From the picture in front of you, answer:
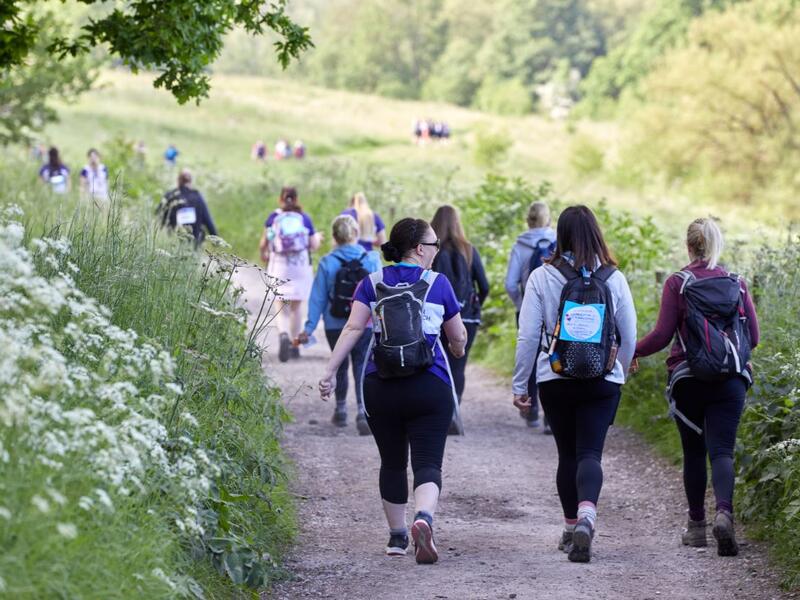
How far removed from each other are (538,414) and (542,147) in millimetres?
60080

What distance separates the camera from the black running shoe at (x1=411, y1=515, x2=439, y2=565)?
6.61 metres

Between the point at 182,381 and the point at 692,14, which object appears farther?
the point at 692,14

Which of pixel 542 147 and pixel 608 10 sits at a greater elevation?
pixel 608 10

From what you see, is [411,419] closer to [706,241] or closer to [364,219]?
[706,241]

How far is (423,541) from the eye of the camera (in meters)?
6.63

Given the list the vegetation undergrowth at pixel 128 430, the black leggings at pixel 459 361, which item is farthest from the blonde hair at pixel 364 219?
the vegetation undergrowth at pixel 128 430

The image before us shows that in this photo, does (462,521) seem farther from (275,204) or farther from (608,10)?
(608,10)

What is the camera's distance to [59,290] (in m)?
4.61

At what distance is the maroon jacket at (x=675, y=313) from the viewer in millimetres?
6977

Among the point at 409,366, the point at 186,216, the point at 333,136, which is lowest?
the point at 409,366

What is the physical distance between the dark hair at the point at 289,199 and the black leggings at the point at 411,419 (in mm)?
7254

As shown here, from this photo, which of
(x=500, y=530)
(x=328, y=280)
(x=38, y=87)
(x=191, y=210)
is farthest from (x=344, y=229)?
(x=38, y=87)

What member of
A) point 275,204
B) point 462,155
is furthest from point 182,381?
point 462,155

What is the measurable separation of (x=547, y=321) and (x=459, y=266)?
3.46m
